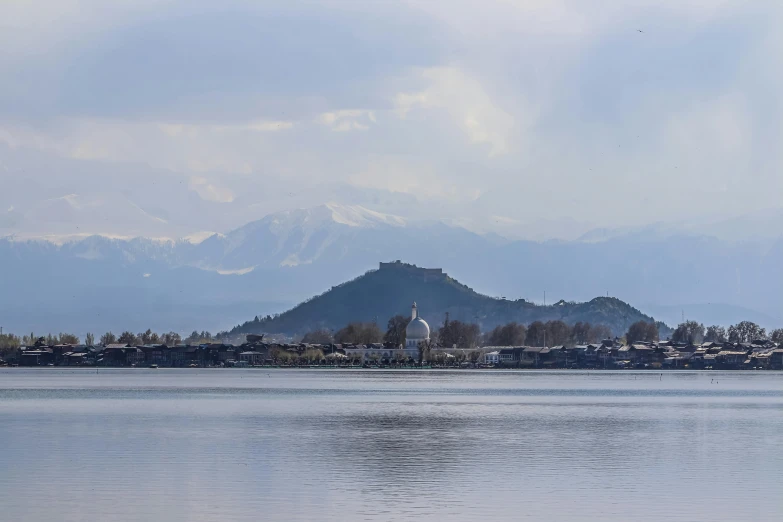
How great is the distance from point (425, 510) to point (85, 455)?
16484mm

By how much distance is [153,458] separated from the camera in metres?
40.1

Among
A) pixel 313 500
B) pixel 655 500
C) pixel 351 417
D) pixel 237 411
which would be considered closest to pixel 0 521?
pixel 313 500

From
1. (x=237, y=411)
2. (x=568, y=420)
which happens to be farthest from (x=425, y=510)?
(x=237, y=411)

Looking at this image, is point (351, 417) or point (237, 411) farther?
point (237, 411)

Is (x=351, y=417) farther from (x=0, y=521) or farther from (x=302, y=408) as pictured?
(x=0, y=521)

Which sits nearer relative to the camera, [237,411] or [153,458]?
[153,458]

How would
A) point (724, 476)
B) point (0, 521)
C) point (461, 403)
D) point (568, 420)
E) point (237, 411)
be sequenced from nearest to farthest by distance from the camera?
point (0, 521) < point (724, 476) < point (568, 420) < point (237, 411) < point (461, 403)

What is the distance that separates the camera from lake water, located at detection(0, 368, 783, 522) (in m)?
29.3

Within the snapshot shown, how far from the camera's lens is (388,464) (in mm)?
38719

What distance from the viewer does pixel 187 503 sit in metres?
29.9

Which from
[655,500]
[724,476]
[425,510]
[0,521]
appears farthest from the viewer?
[724,476]

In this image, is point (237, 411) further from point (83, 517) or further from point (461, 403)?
point (83, 517)

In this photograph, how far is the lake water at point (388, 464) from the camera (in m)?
29.3

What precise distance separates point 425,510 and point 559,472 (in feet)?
29.5
